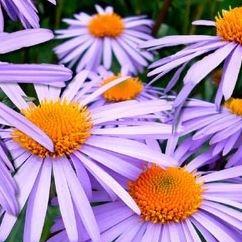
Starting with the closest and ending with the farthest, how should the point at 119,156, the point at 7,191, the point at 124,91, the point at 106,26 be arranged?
the point at 7,191 → the point at 119,156 → the point at 124,91 → the point at 106,26

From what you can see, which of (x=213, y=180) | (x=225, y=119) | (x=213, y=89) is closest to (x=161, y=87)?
(x=213, y=89)

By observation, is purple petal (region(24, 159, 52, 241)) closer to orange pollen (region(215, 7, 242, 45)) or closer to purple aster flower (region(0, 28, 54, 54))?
purple aster flower (region(0, 28, 54, 54))

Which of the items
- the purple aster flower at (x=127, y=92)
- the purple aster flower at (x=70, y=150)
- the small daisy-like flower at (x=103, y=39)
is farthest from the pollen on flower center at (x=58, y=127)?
the small daisy-like flower at (x=103, y=39)

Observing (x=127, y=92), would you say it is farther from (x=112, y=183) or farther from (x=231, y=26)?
(x=112, y=183)

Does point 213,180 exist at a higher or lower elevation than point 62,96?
lower

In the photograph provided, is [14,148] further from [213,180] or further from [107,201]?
[213,180]

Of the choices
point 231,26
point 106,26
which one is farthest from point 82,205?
point 106,26
